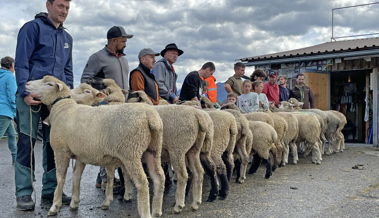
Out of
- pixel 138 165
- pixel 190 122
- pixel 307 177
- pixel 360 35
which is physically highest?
pixel 360 35

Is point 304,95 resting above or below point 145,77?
below

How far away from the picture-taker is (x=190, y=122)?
4.63m

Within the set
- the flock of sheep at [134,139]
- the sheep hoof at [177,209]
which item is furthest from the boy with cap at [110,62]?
the sheep hoof at [177,209]

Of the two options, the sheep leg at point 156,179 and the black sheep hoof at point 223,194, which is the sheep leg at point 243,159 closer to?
the black sheep hoof at point 223,194

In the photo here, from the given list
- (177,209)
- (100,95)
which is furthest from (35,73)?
(177,209)

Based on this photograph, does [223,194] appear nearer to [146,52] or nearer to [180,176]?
[180,176]

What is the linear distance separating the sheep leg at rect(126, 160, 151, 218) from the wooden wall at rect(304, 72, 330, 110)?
10863mm

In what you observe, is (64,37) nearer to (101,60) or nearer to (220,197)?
(101,60)

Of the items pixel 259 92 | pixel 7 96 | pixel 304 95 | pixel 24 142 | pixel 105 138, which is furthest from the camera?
pixel 304 95

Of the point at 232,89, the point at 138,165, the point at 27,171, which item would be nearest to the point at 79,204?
the point at 27,171

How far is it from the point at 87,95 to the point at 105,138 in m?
1.23

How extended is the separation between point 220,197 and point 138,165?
1.70 metres

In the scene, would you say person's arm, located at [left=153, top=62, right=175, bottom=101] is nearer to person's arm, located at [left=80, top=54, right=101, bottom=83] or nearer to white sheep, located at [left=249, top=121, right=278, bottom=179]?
person's arm, located at [left=80, top=54, right=101, bottom=83]

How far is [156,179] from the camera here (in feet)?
13.5
